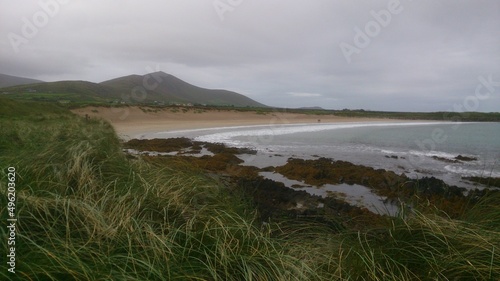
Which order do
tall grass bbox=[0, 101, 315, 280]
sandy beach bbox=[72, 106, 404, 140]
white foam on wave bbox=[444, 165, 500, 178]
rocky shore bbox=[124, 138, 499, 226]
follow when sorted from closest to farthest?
tall grass bbox=[0, 101, 315, 280] < rocky shore bbox=[124, 138, 499, 226] < white foam on wave bbox=[444, 165, 500, 178] < sandy beach bbox=[72, 106, 404, 140]

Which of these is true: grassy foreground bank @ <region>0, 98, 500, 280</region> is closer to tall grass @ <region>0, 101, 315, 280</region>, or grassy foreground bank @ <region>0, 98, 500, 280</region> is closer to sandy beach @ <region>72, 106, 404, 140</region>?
tall grass @ <region>0, 101, 315, 280</region>

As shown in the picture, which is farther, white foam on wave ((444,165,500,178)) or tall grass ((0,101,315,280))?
white foam on wave ((444,165,500,178))

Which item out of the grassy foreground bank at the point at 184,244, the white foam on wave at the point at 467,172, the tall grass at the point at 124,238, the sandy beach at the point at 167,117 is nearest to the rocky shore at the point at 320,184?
the white foam on wave at the point at 467,172

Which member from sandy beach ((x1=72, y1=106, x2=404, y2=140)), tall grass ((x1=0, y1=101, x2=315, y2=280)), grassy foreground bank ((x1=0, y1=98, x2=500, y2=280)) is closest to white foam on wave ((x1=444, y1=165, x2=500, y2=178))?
grassy foreground bank ((x1=0, y1=98, x2=500, y2=280))

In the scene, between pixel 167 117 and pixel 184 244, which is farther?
pixel 167 117

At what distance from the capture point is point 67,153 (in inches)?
144

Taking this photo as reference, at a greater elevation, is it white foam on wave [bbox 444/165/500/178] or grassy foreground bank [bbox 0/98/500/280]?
grassy foreground bank [bbox 0/98/500/280]

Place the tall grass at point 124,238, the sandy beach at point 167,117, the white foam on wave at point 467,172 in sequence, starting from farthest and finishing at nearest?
the sandy beach at point 167,117 < the white foam on wave at point 467,172 < the tall grass at point 124,238

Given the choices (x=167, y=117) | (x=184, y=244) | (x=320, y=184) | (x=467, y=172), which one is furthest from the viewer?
(x=167, y=117)

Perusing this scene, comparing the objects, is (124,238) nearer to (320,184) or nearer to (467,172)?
(320,184)

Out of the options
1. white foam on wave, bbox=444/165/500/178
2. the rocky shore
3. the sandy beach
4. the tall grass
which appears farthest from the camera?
the sandy beach

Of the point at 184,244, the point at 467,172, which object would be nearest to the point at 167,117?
the point at 467,172

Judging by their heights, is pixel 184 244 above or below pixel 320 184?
above

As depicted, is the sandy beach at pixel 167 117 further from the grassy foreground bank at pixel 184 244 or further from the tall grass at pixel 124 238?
the grassy foreground bank at pixel 184 244
